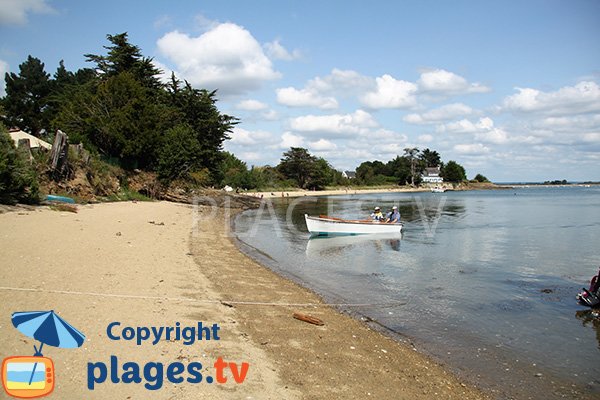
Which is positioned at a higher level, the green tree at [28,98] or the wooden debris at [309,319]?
the green tree at [28,98]

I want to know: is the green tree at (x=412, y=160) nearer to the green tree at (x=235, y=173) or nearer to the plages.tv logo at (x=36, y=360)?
the green tree at (x=235, y=173)

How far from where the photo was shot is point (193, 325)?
6.67 m

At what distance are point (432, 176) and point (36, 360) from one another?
148m

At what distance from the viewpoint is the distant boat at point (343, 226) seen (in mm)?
24688

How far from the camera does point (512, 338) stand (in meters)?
8.44

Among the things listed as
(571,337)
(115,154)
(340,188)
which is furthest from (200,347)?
(340,188)

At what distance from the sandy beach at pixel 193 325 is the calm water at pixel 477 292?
117 centimetres

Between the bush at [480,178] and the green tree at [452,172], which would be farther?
the bush at [480,178]

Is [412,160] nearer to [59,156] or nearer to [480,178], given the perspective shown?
[480,178]

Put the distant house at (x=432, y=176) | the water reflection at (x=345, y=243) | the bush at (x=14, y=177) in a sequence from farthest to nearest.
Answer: the distant house at (x=432, y=176), the water reflection at (x=345, y=243), the bush at (x=14, y=177)

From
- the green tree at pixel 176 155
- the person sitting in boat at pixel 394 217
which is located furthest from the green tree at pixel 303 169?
the person sitting in boat at pixel 394 217

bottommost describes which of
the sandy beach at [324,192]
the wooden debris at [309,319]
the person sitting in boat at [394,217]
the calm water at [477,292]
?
the calm water at [477,292]

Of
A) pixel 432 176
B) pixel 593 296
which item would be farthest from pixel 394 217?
pixel 432 176

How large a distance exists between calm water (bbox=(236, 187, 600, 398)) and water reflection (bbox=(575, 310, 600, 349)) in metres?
0.03
